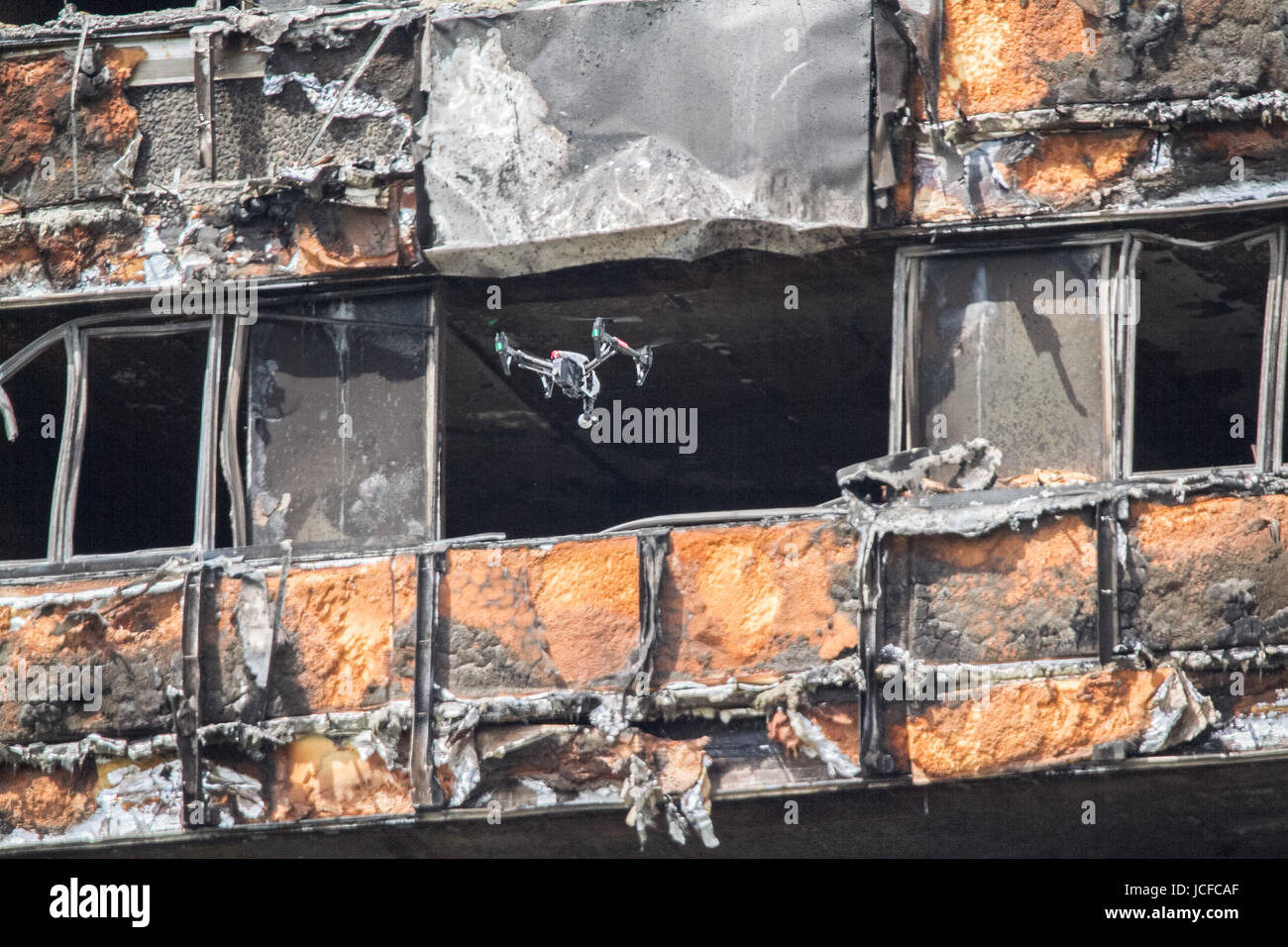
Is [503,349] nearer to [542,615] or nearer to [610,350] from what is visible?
[610,350]

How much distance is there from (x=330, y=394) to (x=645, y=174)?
1854 millimetres

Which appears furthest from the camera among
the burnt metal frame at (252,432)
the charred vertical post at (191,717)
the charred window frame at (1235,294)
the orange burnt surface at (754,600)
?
the burnt metal frame at (252,432)

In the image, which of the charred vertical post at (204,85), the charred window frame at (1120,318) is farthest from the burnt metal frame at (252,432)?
the charred window frame at (1120,318)

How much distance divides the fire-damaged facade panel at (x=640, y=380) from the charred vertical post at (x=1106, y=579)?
0.02 m

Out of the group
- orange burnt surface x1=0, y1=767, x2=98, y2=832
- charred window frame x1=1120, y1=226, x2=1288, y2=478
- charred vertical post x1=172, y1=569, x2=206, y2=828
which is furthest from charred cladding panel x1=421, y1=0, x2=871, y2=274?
orange burnt surface x1=0, y1=767, x2=98, y2=832

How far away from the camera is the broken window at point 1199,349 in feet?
26.1

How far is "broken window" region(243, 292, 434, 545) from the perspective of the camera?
8.08 meters

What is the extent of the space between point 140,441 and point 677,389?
3322 mm

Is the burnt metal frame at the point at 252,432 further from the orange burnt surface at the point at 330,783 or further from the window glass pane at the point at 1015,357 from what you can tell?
the window glass pane at the point at 1015,357

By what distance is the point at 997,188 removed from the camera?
7.79 m

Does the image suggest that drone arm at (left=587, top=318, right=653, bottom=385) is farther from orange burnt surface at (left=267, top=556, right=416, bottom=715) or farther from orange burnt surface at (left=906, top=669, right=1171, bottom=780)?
orange burnt surface at (left=906, top=669, right=1171, bottom=780)

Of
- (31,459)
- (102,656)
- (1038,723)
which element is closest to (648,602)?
(1038,723)
